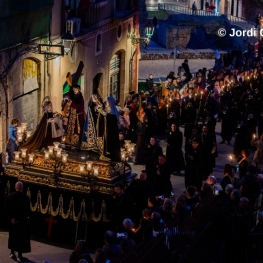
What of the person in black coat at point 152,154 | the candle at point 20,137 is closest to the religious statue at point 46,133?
the candle at point 20,137

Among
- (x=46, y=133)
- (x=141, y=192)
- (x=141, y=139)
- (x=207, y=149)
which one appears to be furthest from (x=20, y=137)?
(x=207, y=149)

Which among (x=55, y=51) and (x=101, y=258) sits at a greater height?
(x=55, y=51)

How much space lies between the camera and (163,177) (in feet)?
64.5

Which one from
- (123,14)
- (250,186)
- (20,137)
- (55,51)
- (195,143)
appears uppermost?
(123,14)

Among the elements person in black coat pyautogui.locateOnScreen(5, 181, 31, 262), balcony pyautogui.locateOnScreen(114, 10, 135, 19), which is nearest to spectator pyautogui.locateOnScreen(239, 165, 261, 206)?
person in black coat pyautogui.locateOnScreen(5, 181, 31, 262)

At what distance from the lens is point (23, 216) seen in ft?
54.5

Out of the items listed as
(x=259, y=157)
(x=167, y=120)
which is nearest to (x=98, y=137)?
(x=259, y=157)

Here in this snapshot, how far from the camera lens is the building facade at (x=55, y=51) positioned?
899 inches

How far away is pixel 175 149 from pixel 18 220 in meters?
6.91

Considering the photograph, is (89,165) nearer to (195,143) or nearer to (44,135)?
(44,135)

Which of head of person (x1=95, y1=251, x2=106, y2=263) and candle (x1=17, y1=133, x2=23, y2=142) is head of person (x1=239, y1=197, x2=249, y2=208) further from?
candle (x1=17, y1=133, x2=23, y2=142)

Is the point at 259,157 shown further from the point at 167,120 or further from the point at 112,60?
the point at 112,60

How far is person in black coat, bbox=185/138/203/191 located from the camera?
21.1m

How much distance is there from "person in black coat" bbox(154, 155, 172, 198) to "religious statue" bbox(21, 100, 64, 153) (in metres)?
2.24
